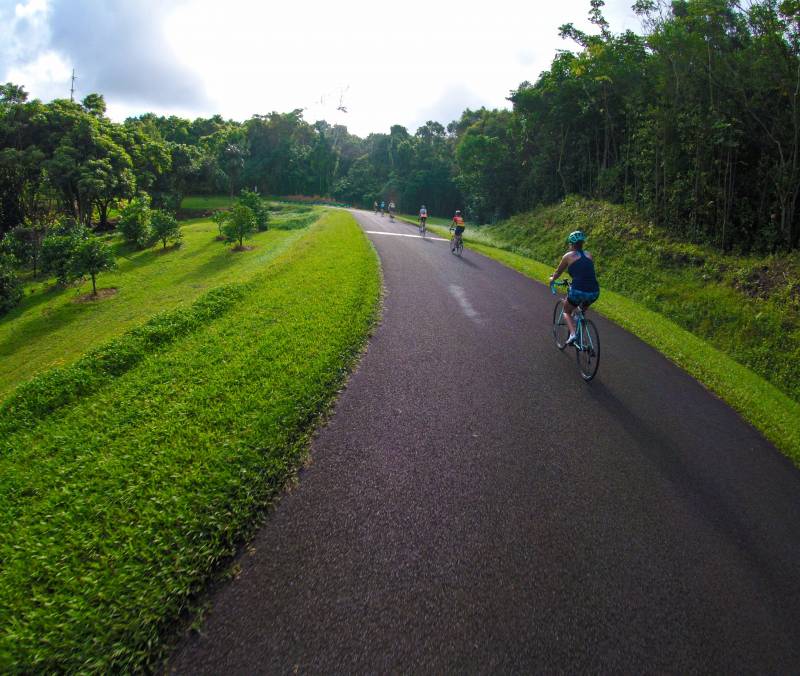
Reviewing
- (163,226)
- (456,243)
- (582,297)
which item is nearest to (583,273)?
(582,297)

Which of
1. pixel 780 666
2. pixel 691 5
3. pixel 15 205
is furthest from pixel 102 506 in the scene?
pixel 15 205

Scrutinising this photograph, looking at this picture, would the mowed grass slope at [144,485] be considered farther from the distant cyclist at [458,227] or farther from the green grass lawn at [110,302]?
the distant cyclist at [458,227]

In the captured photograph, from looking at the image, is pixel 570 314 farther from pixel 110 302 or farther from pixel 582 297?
pixel 110 302

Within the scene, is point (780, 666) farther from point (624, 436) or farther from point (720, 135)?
point (720, 135)

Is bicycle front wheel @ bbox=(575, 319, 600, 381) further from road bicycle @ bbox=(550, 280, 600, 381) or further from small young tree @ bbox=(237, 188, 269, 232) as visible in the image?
small young tree @ bbox=(237, 188, 269, 232)

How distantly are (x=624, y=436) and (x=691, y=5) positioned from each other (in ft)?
52.6

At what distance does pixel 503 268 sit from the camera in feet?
48.2

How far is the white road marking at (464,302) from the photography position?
28.2 feet

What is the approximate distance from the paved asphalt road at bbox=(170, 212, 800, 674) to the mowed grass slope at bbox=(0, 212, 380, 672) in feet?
1.05

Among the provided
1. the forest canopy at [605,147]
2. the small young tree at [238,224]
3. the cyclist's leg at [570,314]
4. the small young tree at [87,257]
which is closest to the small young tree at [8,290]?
the small young tree at [87,257]

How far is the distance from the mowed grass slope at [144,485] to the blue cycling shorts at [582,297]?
3593 mm

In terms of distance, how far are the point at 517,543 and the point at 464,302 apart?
6.94 metres

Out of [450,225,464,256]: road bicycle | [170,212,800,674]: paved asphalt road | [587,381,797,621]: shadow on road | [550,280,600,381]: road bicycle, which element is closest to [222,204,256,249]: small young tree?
[450,225,464,256]: road bicycle

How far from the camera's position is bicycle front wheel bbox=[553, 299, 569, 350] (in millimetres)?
7075
